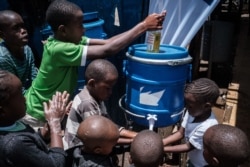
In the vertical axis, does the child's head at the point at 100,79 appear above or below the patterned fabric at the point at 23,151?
above

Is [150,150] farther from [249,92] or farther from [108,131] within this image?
[249,92]

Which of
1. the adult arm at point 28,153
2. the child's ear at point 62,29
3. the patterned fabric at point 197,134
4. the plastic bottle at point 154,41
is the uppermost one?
the child's ear at point 62,29

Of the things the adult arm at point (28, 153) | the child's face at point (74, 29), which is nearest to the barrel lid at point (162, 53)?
the child's face at point (74, 29)

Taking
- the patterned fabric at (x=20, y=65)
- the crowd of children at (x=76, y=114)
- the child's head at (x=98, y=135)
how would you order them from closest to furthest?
the crowd of children at (x=76, y=114) < the child's head at (x=98, y=135) < the patterned fabric at (x=20, y=65)

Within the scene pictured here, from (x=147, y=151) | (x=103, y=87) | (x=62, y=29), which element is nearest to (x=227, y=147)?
(x=147, y=151)

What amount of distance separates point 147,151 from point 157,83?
808mm

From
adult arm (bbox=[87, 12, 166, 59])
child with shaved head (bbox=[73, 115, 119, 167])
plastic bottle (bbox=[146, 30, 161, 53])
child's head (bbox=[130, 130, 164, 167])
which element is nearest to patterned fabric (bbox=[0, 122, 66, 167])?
child with shaved head (bbox=[73, 115, 119, 167])

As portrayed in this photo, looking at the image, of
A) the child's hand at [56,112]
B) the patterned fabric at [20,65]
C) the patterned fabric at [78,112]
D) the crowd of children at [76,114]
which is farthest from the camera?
the patterned fabric at [20,65]

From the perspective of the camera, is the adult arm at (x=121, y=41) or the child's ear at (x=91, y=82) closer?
the child's ear at (x=91, y=82)

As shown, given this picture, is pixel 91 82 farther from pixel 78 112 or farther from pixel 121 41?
pixel 121 41

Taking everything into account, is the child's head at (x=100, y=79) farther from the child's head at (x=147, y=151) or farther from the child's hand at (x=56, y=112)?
the child's head at (x=147, y=151)

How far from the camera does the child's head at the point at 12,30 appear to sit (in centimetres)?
273

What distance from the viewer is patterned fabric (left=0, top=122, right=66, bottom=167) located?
163 centimetres

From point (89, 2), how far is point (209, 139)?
2.56m
